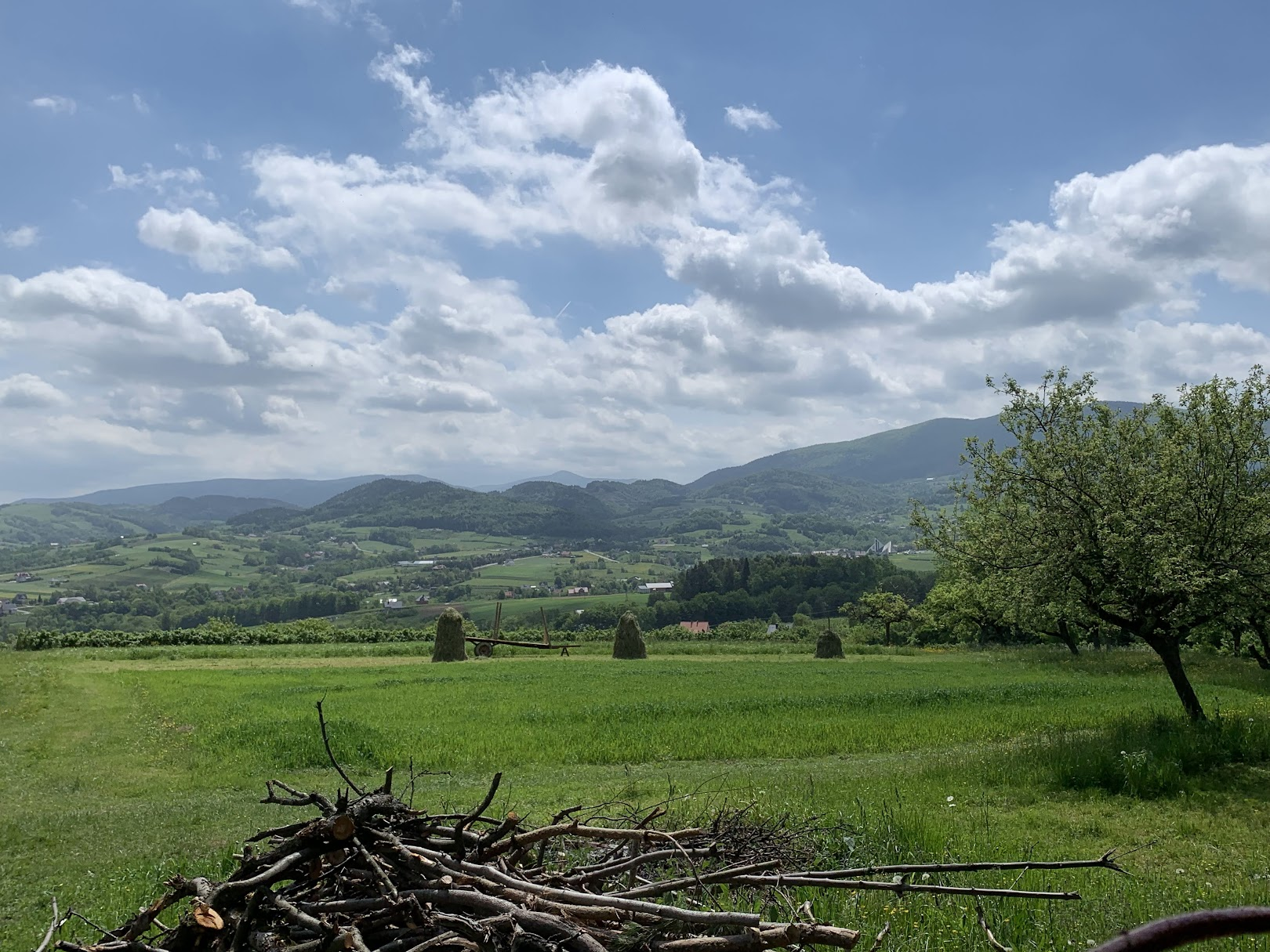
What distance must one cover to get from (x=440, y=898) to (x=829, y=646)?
42698mm

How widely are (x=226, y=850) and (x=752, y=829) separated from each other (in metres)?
6.49

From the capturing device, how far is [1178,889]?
7219 mm

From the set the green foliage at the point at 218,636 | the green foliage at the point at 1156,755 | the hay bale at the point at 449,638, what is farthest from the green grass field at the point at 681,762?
the green foliage at the point at 218,636

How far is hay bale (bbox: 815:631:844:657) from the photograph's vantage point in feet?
144

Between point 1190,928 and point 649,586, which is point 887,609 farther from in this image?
point 649,586

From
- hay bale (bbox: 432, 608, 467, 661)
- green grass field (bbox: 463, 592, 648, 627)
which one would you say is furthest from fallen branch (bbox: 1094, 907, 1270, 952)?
green grass field (bbox: 463, 592, 648, 627)

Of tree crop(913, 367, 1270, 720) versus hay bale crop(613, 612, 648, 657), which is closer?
tree crop(913, 367, 1270, 720)

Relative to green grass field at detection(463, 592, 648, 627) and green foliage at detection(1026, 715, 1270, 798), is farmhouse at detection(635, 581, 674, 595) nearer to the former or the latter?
green grass field at detection(463, 592, 648, 627)

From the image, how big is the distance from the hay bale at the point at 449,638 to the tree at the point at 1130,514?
94.8 feet

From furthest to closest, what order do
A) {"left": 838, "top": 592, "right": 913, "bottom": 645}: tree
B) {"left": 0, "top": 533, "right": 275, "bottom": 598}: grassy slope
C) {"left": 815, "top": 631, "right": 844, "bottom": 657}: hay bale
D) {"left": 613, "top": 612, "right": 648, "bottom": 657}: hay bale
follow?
{"left": 0, "top": 533, "right": 275, "bottom": 598}: grassy slope
{"left": 838, "top": 592, "right": 913, "bottom": 645}: tree
{"left": 613, "top": 612, "right": 648, "bottom": 657}: hay bale
{"left": 815, "top": 631, "right": 844, "bottom": 657}: hay bale

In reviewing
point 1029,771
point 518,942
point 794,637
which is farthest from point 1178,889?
point 794,637

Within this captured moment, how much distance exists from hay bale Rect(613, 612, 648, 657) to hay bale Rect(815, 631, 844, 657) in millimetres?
9776

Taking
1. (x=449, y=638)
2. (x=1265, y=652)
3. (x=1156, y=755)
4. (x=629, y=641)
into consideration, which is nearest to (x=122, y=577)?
(x=449, y=638)

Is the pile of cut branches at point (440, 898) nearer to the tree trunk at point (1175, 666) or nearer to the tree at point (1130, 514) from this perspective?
the tree at point (1130, 514)
